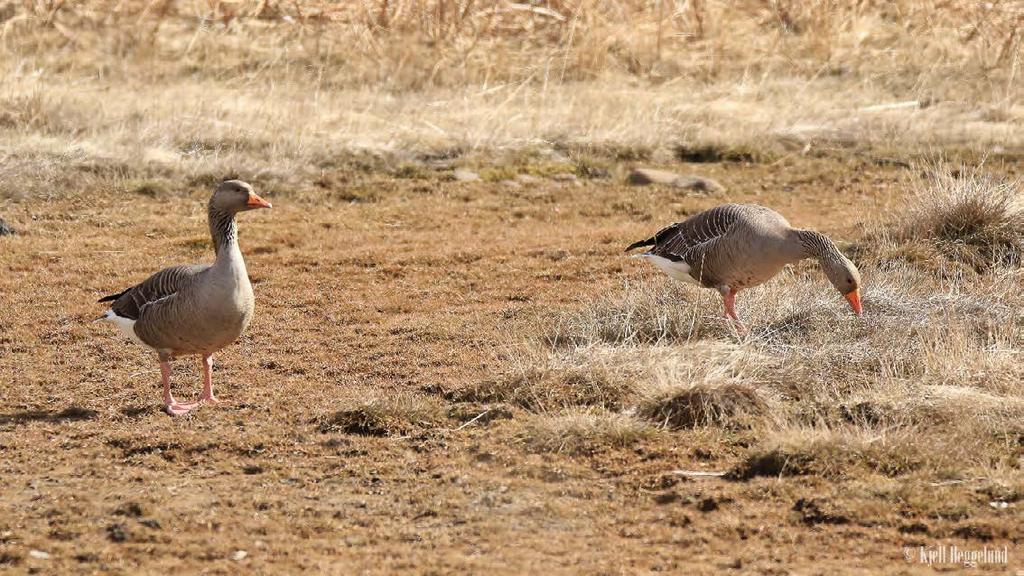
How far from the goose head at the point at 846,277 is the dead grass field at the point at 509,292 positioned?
0.70 feet

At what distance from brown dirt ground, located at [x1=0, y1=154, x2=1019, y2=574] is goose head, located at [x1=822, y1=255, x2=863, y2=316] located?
6.61 feet

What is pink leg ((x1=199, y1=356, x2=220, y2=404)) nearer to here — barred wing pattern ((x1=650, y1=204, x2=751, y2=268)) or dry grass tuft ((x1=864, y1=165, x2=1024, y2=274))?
barred wing pattern ((x1=650, y1=204, x2=751, y2=268))

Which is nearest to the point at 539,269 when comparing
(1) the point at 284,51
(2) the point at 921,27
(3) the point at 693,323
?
(3) the point at 693,323

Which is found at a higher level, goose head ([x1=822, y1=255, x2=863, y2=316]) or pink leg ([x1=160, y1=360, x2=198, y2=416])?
goose head ([x1=822, y1=255, x2=863, y2=316])

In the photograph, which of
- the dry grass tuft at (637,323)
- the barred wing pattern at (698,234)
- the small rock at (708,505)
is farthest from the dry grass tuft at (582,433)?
the barred wing pattern at (698,234)

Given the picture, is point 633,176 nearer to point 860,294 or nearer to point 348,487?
point 860,294

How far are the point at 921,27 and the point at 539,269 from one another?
34.4ft

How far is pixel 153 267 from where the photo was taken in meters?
10.8

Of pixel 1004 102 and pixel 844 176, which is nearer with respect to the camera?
pixel 844 176

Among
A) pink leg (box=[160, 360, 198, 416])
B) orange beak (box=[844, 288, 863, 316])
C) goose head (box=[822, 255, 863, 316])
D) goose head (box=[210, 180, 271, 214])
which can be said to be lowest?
pink leg (box=[160, 360, 198, 416])

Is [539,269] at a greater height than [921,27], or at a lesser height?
lesser

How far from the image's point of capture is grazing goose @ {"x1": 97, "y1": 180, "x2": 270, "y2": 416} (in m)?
6.89

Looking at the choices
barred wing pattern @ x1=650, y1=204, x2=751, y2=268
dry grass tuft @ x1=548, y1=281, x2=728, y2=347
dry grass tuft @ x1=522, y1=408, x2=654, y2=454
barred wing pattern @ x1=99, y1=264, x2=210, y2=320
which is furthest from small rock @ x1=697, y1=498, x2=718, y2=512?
barred wing pattern @ x1=99, y1=264, x2=210, y2=320

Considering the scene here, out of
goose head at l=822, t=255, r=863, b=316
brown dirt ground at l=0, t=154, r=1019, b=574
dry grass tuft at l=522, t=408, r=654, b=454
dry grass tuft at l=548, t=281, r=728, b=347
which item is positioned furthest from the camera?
dry grass tuft at l=548, t=281, r=728, b=347
